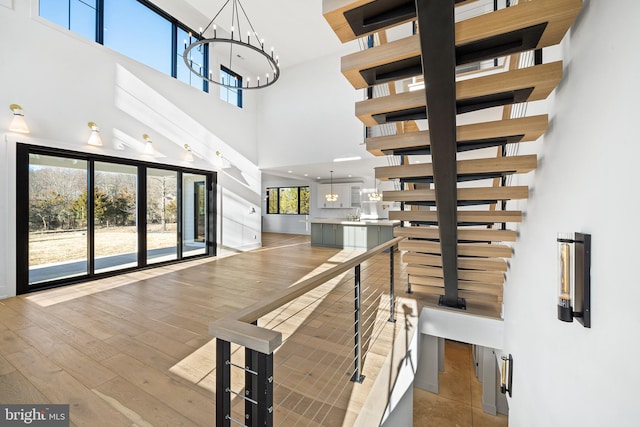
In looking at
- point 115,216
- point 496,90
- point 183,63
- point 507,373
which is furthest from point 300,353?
point 183,63

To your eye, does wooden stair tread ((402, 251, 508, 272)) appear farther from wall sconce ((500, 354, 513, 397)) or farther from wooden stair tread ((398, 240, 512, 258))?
wall sconce ((500, 354, 513, 397))

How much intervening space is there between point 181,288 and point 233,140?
4.48m

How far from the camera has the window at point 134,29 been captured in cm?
429

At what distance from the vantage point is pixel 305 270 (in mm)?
5176

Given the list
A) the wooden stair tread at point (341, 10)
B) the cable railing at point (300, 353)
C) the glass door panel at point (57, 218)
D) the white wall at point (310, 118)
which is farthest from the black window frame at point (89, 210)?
Answer: the wooden stair tread at point (341, 10)

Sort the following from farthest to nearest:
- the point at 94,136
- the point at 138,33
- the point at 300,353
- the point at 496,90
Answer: the point at 138,33, the point at 94,136, the point at 300,353, the point at 496,90

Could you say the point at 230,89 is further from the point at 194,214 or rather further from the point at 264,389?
the point at 264,389

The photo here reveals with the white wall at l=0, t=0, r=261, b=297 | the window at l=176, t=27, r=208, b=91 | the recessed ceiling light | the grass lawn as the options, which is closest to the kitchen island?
the recessed ceiling light

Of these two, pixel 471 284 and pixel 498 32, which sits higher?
pixel 498 32

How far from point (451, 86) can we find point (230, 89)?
24.2 ft

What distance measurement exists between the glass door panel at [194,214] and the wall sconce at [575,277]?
6.39m

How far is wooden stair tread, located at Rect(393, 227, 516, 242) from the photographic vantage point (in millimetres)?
2518

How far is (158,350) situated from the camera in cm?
230

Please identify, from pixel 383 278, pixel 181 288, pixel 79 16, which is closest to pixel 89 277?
pixel 181 288
